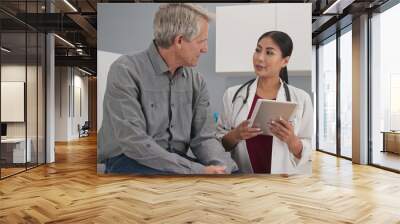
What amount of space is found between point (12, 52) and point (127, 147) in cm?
274

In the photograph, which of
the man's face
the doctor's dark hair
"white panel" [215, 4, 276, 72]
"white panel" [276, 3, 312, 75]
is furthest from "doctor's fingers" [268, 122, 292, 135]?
the man's face

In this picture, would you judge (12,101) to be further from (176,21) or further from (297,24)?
(297,24)

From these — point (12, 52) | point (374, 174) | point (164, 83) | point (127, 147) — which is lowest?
point (374, 174)

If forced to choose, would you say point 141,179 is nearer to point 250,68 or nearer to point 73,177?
point 73,177

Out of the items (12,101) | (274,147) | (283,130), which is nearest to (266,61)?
(283,130)

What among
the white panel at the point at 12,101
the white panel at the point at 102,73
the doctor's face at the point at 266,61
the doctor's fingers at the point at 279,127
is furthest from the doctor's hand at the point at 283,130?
the white panel at the point at 12,101

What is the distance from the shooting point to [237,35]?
6.95m

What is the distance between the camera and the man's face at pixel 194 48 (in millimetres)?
6816

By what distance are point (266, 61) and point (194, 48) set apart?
4.11ft

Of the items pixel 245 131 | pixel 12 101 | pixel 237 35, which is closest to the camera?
pixel 245 131

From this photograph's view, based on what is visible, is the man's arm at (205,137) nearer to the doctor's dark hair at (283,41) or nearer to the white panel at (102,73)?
the doctor's dark hair at (283,41)

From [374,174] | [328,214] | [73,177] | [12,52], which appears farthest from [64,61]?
[328,214]

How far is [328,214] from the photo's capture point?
4473 millimetres

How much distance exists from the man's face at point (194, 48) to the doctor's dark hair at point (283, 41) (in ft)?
3.09
